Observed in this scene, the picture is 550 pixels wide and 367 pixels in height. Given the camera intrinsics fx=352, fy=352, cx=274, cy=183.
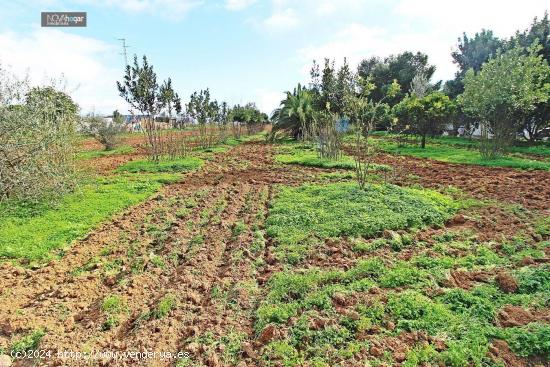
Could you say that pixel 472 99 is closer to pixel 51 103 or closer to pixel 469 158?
pixel 469 158

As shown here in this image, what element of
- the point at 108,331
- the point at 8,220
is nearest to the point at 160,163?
the point at 8,220

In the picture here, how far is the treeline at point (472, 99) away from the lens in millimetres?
14523

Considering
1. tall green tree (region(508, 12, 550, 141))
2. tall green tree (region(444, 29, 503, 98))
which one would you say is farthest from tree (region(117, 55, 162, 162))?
tall green tree (region(444, 29, 503, 98))

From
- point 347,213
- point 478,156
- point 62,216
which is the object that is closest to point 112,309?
point 62,216

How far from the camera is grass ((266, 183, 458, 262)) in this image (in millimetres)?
5898

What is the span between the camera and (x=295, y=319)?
3619 millimetres

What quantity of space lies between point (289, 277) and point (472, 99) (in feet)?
58.1

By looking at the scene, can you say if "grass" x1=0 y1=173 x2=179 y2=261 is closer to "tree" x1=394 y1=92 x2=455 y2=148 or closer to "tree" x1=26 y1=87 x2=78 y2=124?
"tree" x1=26 y1=87 x2=78 y2=124

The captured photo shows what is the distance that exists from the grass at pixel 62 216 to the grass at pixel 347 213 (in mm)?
3506

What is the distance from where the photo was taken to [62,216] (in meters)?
7.21

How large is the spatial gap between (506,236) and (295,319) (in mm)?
4066

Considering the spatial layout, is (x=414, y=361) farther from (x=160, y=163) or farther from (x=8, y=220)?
(x=160, y=163)

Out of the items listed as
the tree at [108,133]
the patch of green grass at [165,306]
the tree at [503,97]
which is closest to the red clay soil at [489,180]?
the tree at [503,97]

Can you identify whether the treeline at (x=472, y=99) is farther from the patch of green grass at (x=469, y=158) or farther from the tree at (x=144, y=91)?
the tree at (x=144, y=91)
